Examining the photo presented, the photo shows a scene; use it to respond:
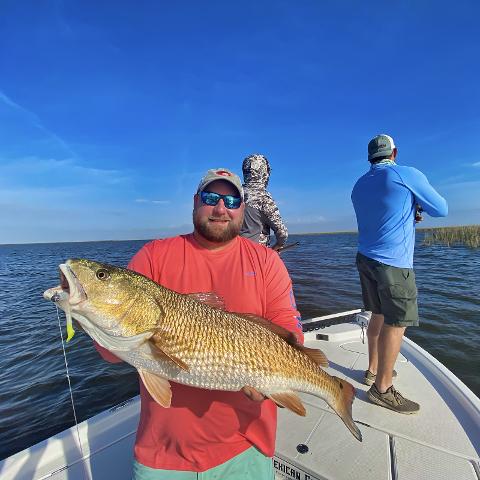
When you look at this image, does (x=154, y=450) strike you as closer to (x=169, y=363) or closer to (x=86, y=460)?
(x=169, y=363)

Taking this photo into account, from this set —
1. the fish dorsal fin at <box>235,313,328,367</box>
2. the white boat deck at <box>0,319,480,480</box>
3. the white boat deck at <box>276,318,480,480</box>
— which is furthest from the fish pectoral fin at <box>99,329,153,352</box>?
the white boat deck at <box>276,318,480,480</box>

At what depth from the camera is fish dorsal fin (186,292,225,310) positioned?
2225 mm

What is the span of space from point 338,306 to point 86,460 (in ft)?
38.1

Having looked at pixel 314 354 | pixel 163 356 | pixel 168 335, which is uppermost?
pixel 168 335

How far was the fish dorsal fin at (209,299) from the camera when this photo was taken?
7.30 feet

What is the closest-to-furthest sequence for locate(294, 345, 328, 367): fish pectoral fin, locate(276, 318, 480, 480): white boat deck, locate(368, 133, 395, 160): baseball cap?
locate(294, 345, 328, 367): fish pectoral fin, locate(276, 318, 480, 480): white boat deck, locate(368, 133, 395, 160): baseball cap

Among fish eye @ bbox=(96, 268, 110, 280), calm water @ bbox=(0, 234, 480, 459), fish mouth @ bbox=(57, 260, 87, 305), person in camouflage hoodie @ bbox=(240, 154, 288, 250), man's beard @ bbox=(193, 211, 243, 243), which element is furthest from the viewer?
calm water @ bbox=(0, 234, 480, 459)

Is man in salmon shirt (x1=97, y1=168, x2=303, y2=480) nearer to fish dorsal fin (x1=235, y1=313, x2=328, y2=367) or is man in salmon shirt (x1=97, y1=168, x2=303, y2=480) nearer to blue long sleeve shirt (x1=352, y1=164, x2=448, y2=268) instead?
fish dorsal fin (x1=235, y1=313, x2=328, y2=367)

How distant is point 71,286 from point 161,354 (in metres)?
0.71

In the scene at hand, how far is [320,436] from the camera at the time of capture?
3.32 m

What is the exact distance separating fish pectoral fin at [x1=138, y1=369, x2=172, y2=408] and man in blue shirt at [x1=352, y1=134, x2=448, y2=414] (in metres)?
2.73

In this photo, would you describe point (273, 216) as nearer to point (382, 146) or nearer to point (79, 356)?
point (382, 146)

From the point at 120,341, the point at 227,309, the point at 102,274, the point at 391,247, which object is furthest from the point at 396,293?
the point at 102,274

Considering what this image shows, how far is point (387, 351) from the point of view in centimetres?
368
